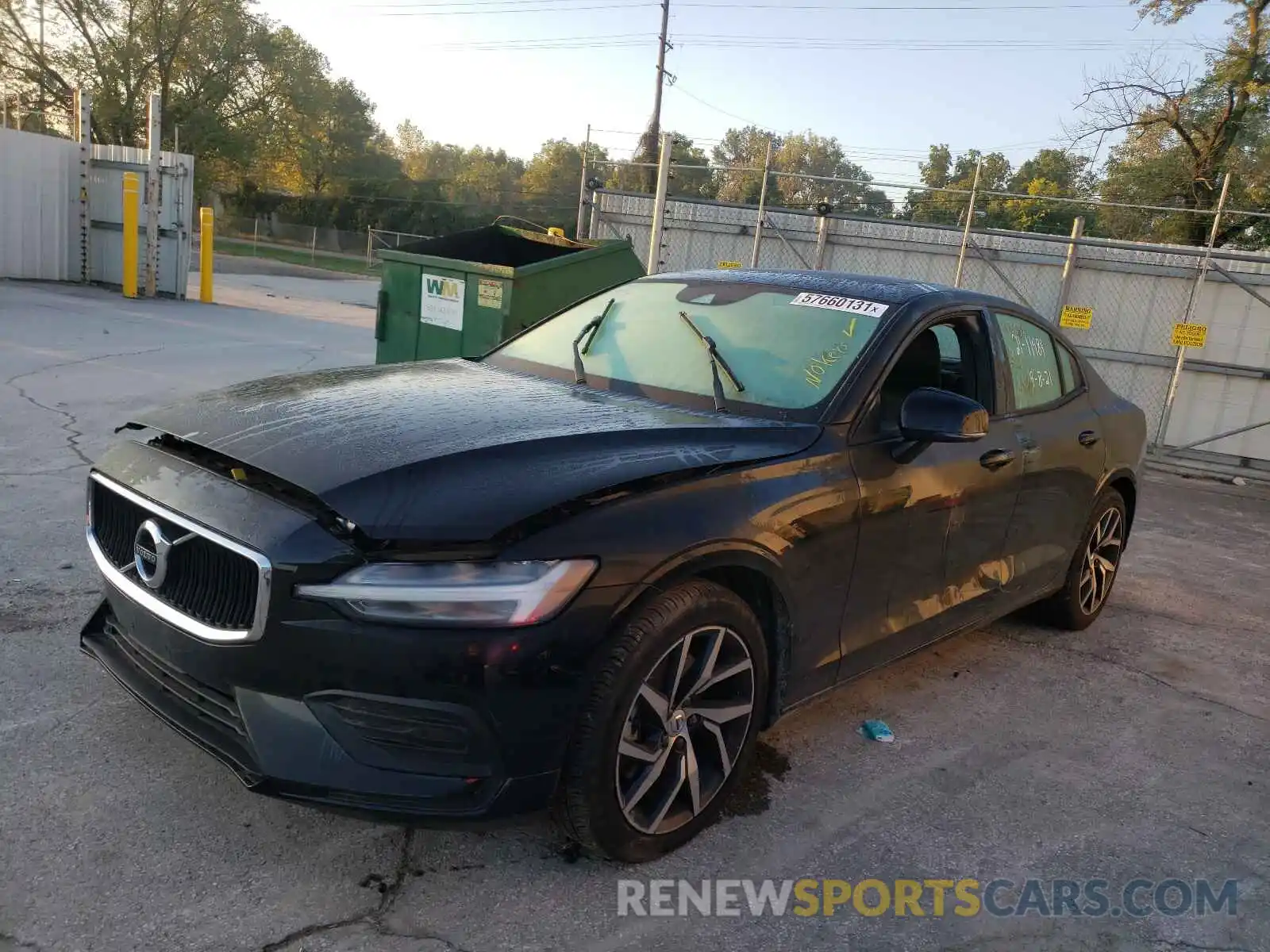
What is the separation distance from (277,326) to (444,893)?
1371cm

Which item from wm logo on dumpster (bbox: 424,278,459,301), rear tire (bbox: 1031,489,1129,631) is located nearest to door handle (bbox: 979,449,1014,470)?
rear tire (bbox: 1031,489,1129,631)

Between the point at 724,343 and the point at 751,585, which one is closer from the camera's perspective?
the point at 751,585

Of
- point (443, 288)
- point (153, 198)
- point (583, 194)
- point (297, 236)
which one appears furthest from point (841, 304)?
point (297, 236)

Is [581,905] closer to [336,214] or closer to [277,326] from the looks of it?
[277,326]

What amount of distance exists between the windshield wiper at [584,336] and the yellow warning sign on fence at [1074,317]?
337 inches

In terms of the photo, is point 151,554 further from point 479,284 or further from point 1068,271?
point 1068,271

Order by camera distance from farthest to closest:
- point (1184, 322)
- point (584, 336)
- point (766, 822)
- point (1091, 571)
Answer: point (1184, 322), point (1091, 571), point (584, 336), point (766, 822)

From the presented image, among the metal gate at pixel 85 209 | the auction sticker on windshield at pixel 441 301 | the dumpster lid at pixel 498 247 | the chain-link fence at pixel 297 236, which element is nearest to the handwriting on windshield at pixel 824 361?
the auction sticker on windshield at pixel 441 301

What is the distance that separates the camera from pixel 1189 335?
10.5m

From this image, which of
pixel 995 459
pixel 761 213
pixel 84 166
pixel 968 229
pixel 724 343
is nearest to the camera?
pixel 724 343

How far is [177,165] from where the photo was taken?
1600 centimetres

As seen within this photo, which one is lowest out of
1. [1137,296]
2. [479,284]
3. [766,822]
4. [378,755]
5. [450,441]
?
[766,822]

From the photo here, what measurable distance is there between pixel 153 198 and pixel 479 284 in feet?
35.4

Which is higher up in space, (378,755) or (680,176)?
(680,176)
